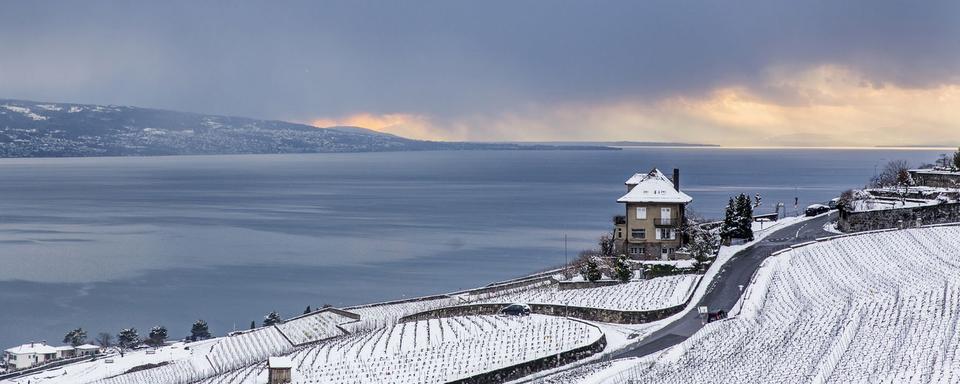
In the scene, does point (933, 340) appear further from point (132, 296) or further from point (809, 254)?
point (132, 296)

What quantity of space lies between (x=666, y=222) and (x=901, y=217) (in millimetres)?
12255

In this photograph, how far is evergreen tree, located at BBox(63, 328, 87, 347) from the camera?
2515 inches

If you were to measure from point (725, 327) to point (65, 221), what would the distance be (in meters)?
123

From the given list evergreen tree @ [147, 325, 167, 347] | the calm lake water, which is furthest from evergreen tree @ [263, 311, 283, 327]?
evergreen tree @ [147, 325, 167, 347]

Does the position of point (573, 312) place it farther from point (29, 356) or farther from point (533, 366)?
point (29, 356)

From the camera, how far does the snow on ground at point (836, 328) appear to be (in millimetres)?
28953

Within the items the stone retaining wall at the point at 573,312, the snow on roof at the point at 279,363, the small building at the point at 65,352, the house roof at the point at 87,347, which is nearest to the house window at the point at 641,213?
the stone retaining wall at the point at 573,312

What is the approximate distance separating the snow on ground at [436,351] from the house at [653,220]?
16.7 metres

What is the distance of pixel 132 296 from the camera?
81.4 metres

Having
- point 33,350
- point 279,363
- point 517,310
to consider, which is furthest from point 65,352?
point 279,363

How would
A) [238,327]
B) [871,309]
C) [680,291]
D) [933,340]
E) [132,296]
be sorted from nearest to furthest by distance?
1. [933,340]
2. [871,309]
3. [680,291]
4. [238,327]
5. [132,296]

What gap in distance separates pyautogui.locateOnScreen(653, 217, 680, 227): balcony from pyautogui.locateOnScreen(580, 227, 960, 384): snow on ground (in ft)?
32.5

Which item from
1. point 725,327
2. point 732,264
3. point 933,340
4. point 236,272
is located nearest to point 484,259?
point 236,272

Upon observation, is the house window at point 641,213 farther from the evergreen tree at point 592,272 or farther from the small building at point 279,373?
the small building at point 279,373
